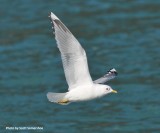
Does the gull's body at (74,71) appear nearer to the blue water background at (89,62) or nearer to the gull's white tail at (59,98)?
the gull's white tail at (59,98)

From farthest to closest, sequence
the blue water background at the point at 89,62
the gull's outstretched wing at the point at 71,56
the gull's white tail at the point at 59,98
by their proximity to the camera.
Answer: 1. the blue water background at the point at 89,62
2. the gull's white tail at the point at 59,98
3. the gull's outstretched wing at the point at 71,56

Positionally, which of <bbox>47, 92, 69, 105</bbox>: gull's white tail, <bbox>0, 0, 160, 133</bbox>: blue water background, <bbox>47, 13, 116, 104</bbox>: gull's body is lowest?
<bbox>47, 92, 69, 105</bbox>: gull's white tail

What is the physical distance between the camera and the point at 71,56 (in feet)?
37.5

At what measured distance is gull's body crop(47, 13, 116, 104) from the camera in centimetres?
1129

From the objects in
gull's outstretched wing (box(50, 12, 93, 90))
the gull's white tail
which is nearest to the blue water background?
the gull's white tail

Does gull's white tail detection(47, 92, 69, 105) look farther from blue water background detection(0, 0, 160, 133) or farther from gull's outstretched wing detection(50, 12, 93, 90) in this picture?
blue water background detection(0, 0, 160, 133)

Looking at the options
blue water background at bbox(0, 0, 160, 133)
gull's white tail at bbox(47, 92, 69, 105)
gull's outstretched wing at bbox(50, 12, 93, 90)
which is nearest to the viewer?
gull's outstretched wing at bbox(50, 12, 93, 90)

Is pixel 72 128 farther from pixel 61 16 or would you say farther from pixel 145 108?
pixel 61 16

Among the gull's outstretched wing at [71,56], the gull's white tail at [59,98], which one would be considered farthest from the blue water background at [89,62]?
the gull's outstretched wing at [71,56]

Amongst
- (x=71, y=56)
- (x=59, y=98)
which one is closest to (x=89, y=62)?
(x=59, y=98)

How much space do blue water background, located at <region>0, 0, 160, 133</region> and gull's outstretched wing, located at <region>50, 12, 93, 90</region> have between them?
13.2 ft

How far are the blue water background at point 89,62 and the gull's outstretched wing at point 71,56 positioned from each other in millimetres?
4024

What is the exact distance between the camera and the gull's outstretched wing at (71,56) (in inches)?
442

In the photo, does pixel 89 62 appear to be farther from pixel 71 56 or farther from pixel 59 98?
pixel 71 56
